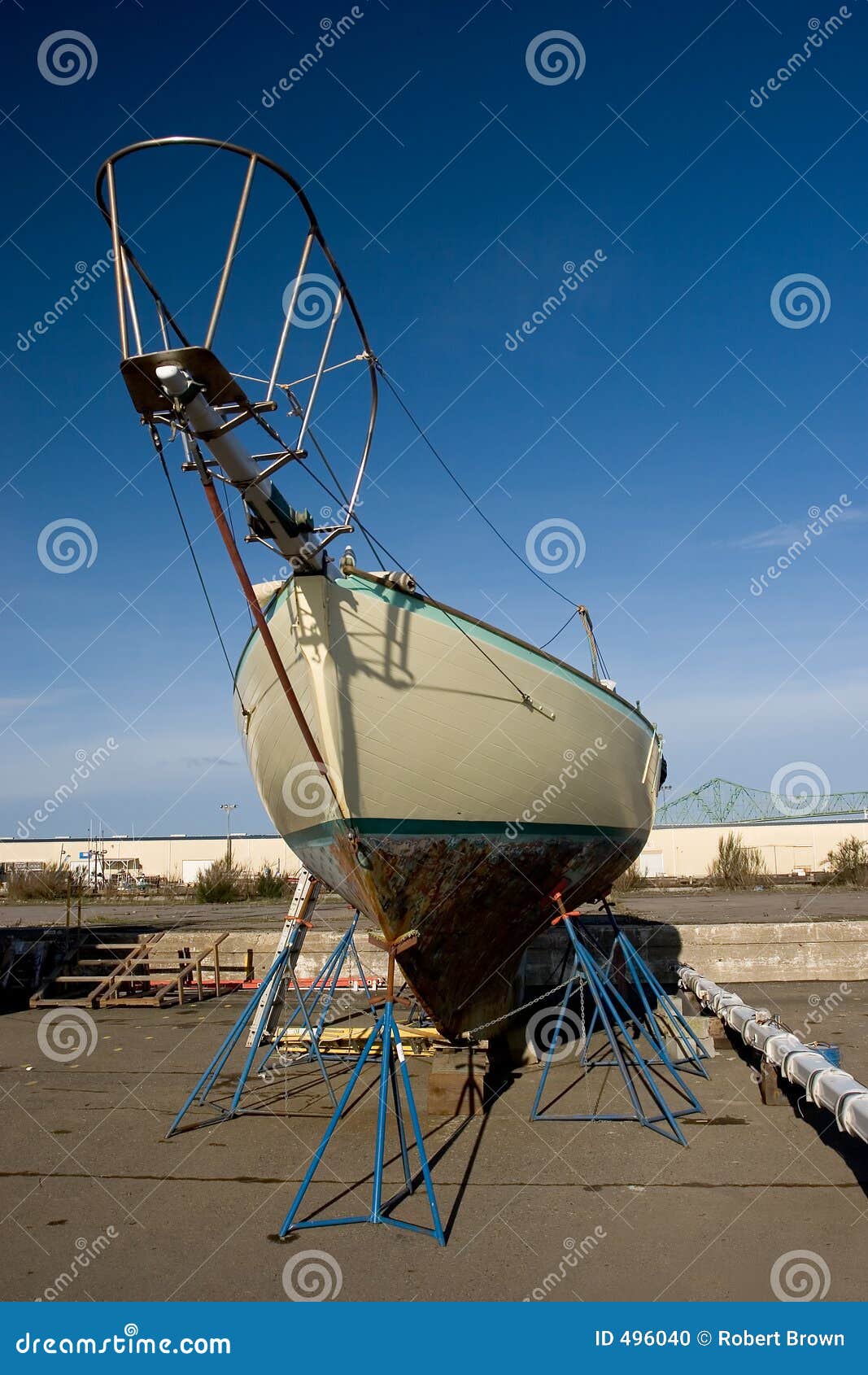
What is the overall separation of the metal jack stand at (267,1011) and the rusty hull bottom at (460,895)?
4.30ft

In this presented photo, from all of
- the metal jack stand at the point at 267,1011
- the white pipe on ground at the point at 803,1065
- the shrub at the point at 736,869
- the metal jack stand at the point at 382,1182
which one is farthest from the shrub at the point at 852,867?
the metal jack stand at the point at 382,1182

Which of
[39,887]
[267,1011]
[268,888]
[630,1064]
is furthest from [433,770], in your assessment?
[39,887]

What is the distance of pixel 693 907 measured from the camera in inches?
1022

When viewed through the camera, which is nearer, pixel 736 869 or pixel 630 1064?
pixel 630 1064

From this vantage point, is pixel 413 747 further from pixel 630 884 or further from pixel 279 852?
pixel 279 852

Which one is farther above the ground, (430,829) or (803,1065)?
(430,829)

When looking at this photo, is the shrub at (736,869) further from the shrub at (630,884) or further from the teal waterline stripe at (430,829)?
the teal waterline stripe at (430,829)

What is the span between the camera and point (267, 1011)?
976 cm

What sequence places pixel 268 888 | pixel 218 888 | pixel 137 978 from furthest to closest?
pixel 268 888 → pixel 218 888 → pixel 137 978

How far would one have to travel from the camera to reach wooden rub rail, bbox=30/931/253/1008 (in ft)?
47.2

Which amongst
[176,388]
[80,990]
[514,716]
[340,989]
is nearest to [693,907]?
[340,989]

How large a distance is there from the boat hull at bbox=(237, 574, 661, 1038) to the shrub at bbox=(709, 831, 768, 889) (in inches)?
1208

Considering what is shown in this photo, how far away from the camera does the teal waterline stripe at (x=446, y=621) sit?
7.01m

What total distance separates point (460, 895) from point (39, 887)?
37800 mm
